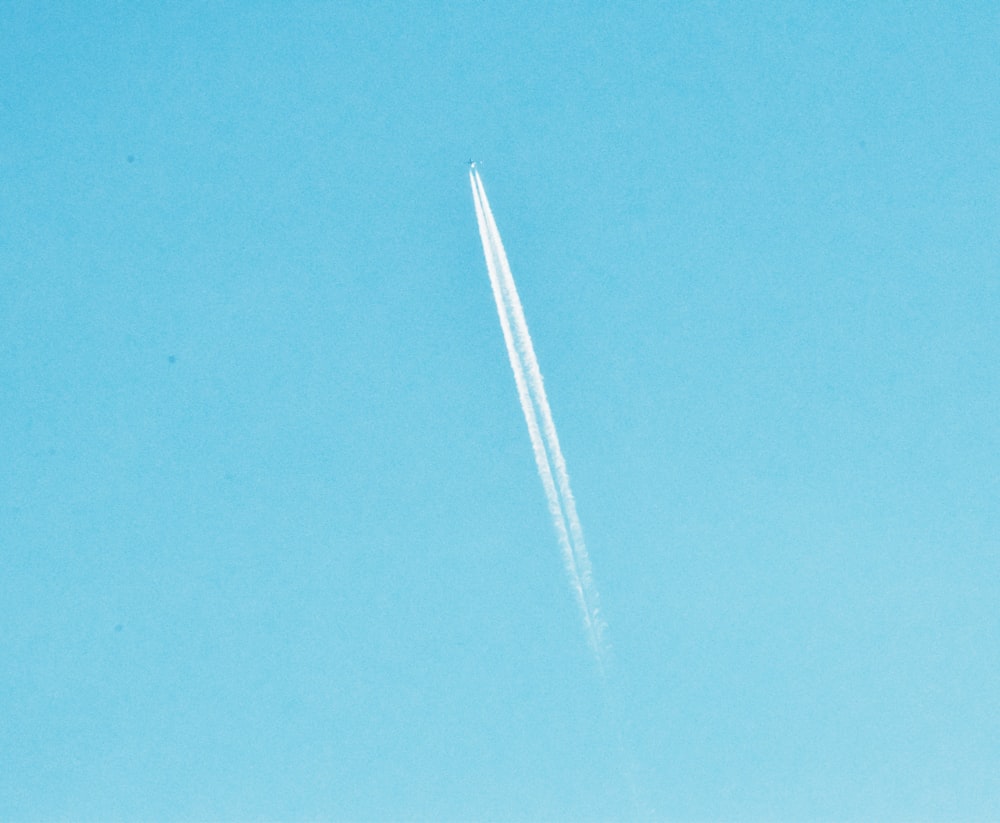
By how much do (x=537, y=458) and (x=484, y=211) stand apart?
1079cm

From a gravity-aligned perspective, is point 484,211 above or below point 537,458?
above

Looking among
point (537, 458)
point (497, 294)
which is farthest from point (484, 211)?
point (537, 458)

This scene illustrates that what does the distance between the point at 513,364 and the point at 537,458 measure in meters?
4.24

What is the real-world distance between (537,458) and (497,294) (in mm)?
7559

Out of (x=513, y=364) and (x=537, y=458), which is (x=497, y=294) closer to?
(x=513, y=364)

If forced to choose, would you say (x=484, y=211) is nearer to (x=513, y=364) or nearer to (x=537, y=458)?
(x=513, y=364)

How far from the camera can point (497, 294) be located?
2456 inches

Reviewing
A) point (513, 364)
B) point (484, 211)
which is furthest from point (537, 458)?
point (484, 211)

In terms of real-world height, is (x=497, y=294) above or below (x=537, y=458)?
above

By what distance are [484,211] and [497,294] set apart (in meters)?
3.96

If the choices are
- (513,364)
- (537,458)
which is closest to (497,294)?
(513,364)

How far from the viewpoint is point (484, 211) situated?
198 feet

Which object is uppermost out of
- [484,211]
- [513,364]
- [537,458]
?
[484,211]

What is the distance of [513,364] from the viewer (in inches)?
2419
